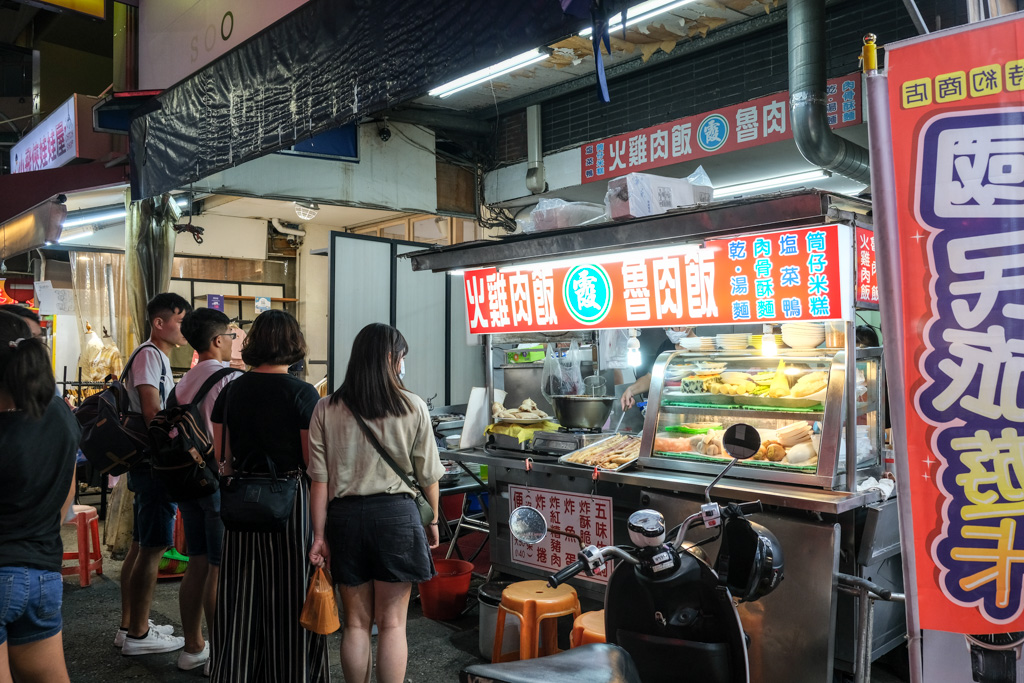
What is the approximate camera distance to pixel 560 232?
14.2 ft

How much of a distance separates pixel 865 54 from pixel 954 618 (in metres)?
1.47

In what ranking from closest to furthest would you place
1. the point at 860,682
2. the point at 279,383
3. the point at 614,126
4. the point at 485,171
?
1. the point at 860,682
2. the point at 279,383
3. the point at 614,126
4. the point at 485,171

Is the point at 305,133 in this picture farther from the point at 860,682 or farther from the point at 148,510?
the point at 860,682

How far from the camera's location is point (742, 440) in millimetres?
2486

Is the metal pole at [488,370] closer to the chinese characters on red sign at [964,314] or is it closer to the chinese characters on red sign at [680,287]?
the chinese characters on red sign at [680,287]

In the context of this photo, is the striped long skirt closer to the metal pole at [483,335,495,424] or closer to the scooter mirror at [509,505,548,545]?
the scooter mirror at [509,505,548,545]

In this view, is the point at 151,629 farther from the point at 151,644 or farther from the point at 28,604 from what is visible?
the point at 28,604

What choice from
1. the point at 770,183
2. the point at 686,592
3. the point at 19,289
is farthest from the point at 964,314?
the point at 19,289

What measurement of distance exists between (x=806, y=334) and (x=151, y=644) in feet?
14.0

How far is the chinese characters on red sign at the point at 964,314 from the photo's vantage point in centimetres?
176

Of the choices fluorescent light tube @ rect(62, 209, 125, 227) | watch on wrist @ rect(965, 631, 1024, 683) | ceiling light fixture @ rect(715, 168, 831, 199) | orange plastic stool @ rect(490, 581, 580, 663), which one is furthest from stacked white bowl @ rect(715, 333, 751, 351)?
fluorescent light tube @ rect(62, 209, 125, 227)

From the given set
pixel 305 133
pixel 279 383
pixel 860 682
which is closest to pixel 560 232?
pixel 305 133

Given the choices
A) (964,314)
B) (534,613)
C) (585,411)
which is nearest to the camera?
(964,314)

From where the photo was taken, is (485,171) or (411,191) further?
(485,171)
